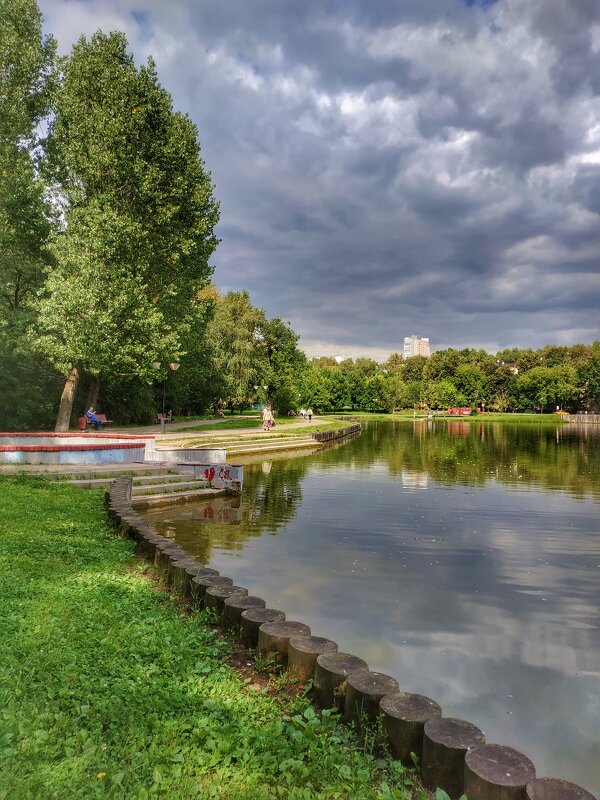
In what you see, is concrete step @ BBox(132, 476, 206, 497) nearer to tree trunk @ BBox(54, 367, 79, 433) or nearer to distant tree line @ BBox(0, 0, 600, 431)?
A: distant tree line @ BBox(0, 0, 600, 431)

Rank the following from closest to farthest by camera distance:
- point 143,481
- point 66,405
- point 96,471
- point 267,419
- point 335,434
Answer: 1. point 143,481
2. point 96,471
3. point 66,405
4. point 267,419
5. point 335,434

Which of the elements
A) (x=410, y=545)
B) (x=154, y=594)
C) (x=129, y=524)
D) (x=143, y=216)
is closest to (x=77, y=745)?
(x=154, y=594)

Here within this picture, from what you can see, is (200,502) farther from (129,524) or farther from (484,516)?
(484,516)

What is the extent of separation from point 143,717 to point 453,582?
682 cm

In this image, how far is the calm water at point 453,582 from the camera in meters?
5.66

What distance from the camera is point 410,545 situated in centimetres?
1203

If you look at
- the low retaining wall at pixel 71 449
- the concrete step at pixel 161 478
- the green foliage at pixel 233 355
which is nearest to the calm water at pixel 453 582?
the concrete step at pixel 161 478

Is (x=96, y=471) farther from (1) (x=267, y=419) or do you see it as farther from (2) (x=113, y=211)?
(1) (x=267, y=419)

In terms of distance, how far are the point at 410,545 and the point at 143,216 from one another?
21620 millimetres

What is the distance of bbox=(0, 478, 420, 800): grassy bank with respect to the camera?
3.34 metres

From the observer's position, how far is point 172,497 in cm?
1605

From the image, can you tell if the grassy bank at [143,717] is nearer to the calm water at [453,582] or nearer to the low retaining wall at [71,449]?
the calm water at [453,582]

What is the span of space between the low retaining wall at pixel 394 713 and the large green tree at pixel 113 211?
20.1 m

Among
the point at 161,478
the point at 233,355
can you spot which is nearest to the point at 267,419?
the point at 233,355
